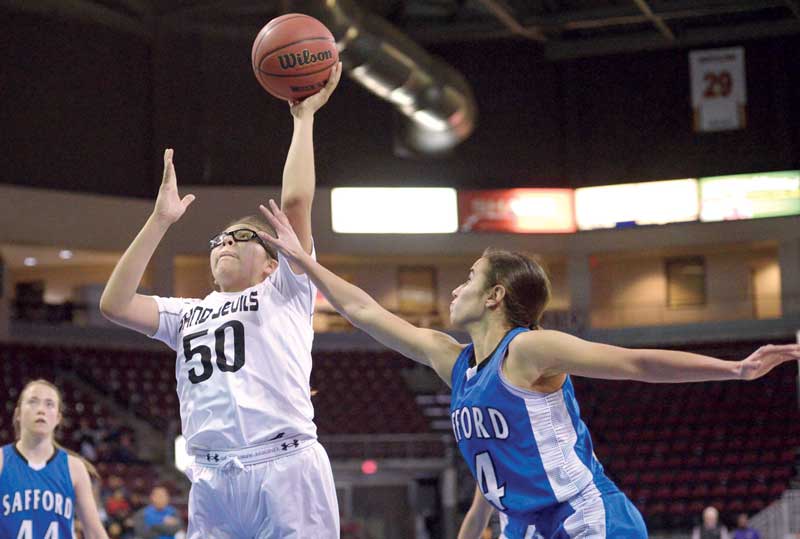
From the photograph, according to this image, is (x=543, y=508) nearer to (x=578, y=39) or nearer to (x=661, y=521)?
(x=661, y=521)

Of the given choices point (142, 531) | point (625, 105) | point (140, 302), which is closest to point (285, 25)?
point (140, 302)

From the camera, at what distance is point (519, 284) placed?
3.66m

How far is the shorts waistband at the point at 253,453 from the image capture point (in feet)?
13.4

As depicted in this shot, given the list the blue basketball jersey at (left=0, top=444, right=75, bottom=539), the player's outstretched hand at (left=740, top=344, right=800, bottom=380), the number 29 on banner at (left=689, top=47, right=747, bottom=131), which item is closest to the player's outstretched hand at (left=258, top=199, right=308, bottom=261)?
the player's outstretched hand at (left=740, top=344, right=800, bottom=380)

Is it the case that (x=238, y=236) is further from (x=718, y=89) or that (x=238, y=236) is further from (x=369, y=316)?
(x=718, y=89)

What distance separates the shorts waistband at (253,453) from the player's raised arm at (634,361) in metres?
1.10

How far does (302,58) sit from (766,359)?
2424 millimetres

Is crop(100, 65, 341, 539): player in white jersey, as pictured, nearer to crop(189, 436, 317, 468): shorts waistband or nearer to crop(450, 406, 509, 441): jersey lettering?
crop(189, 436, 317, 468): shorts waistband

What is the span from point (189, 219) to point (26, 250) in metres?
3.46

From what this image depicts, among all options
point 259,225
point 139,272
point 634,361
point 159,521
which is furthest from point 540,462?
point 159,521

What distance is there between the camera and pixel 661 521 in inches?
784

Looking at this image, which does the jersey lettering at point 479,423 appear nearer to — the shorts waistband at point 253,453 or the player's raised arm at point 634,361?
the player's raised arm at point 634,361

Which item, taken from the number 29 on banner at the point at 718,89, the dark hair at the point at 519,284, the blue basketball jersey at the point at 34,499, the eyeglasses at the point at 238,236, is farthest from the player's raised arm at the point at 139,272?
the number 29 on banner at the point at 718,89

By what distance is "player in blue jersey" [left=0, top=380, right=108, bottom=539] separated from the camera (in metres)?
5.61
